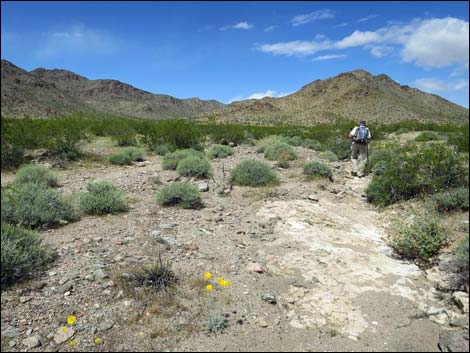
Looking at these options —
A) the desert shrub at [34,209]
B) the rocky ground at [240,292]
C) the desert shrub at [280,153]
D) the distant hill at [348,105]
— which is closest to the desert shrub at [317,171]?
the desert shrub at [280,153]

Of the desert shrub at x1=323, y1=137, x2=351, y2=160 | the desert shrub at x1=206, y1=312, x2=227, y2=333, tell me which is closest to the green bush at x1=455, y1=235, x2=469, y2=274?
the desert shrub at x1=206, y1=312, x2=227, y2=333

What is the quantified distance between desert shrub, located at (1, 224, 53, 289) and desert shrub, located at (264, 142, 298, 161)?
397 inches

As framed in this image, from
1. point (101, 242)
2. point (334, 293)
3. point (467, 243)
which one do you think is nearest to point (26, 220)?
point (101, 242)

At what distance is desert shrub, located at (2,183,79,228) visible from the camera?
5.38m

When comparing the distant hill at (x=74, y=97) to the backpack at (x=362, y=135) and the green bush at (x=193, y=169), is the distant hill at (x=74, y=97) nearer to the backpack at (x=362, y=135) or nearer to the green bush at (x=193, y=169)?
the green bush at (x=193, y=169)

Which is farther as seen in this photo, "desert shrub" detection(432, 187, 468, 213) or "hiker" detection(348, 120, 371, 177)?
"hiker" detection(348, 120, 371, 177)

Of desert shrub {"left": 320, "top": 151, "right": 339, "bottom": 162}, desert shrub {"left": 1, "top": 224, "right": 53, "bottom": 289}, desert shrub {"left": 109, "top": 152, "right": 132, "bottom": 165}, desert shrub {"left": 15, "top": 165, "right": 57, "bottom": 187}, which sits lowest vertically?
desert shrub {"left": 1, "top": 224, "right": 53, "bottom": 289}

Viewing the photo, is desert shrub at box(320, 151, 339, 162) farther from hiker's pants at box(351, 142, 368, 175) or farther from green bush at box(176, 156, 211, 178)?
green bush at box(176, 156, 211, 178)

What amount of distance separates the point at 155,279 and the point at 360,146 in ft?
27.9

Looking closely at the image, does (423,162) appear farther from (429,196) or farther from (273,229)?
(273,229)

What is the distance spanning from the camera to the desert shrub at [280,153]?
44.1 ft

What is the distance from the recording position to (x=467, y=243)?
4.15 meters

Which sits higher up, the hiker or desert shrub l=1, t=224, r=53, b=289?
the hiker

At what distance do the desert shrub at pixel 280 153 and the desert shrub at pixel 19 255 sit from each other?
33.1ft
